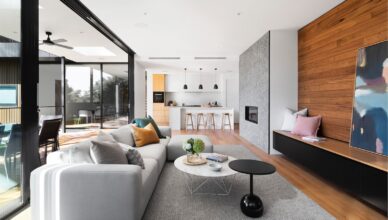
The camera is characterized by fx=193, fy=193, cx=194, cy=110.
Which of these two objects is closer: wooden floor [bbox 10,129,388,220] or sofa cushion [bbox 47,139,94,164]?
sofa cushion [bbox 47,139,94,164]

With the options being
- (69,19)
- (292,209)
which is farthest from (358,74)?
(69,19)

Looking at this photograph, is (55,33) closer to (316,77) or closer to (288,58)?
(288,58)

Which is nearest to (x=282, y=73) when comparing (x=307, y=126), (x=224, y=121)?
(x=307, y=126)

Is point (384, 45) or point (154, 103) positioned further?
point (154, 103)

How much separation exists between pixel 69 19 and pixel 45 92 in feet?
13.4

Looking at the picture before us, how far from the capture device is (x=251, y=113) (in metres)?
5.63

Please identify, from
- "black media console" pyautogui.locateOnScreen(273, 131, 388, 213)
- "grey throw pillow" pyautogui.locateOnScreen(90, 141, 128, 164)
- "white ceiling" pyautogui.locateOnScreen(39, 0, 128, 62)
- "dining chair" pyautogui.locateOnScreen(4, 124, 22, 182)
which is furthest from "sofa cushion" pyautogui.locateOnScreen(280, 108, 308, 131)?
"white ceiling" pyautogui.locateOnScreen(39, 0, 128, 62)

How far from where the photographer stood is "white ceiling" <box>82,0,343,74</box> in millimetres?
3190

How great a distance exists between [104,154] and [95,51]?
5501mm

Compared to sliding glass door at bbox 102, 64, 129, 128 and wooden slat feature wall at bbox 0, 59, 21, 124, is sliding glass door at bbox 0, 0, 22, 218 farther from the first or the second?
sliding glass door at bbox 102, 64, 129, 128

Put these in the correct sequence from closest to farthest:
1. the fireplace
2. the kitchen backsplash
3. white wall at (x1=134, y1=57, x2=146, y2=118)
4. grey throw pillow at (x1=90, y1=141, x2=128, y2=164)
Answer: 1. grey throw pillow at (x1=90, y1=141, x2=128, y2=164)
2. the fireplace
3. white wall at (x1=134, y1=57, x2=146, y2=118)
4. the kitchen backsplash

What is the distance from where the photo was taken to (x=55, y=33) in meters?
4.62

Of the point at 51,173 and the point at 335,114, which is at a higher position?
the point at 335,114

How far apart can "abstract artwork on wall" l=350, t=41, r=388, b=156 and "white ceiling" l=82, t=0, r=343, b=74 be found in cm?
118
